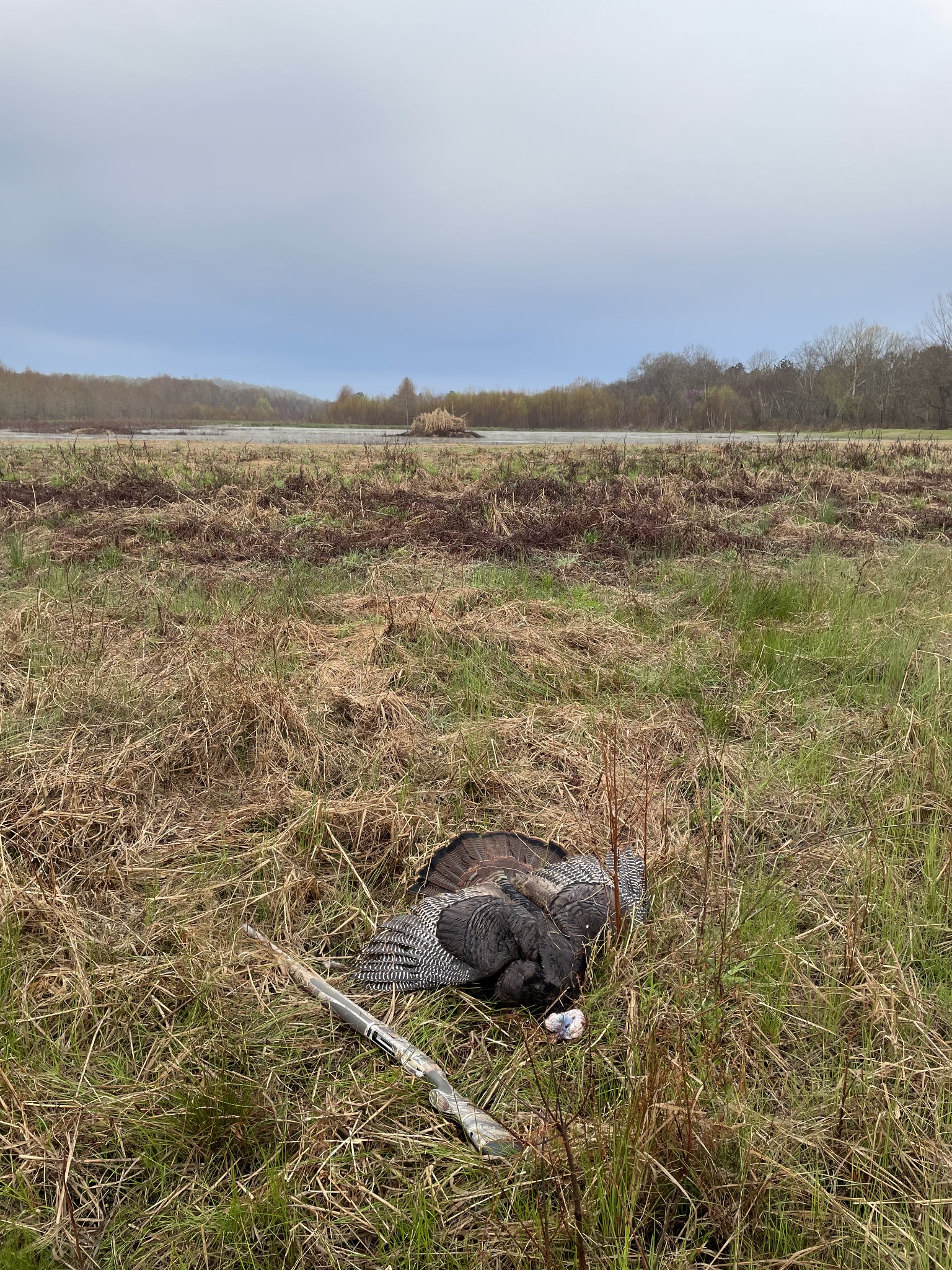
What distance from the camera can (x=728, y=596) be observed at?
555 centimetres

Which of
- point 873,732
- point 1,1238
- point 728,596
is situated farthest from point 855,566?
point 1,1238

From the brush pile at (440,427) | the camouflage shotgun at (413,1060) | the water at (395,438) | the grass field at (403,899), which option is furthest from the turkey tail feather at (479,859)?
the brush pile at (440,427)

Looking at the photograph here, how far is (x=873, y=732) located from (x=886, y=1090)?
233 centimetres

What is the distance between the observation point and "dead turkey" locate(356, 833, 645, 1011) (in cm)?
219

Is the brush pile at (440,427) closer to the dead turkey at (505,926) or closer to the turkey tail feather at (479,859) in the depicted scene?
the turkey tail feather at (479,859)

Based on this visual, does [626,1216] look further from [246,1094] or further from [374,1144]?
[246,1094]

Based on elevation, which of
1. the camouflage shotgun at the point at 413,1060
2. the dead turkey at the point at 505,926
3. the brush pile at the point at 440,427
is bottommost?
the camouflage shotgun at the point at 413,1060

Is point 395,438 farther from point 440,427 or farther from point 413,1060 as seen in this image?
point 413,1060

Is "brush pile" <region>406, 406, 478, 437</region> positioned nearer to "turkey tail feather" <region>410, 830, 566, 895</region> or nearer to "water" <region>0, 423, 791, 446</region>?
"water" <region>0, 423, 791, 446</region>

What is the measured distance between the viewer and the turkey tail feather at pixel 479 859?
264 cm

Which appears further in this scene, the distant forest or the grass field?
the distant forest

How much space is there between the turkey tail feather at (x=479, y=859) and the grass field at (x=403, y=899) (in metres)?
0.18

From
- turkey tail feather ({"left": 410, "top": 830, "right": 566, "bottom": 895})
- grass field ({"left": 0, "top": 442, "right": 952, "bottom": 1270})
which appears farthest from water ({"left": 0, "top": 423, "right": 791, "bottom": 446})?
turkey tail feather ({"left": 410, "top": 830, "right": 566, "bottom": 895})

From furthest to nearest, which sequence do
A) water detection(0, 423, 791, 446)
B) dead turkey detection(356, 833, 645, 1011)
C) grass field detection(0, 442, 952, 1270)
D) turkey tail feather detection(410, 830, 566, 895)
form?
water detection(0, 423, 791, 446) < turkey tail feather detection(410, 830, 566, 895) < dead turkey detection(356, 833, 645, 1011) < grass field detection(0, 442, 952, 1270)
